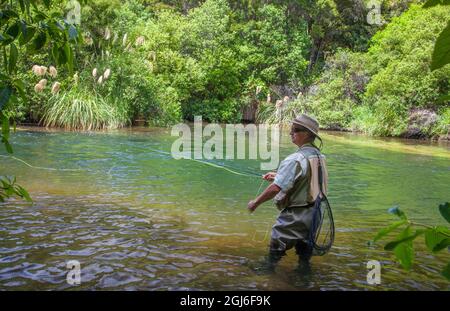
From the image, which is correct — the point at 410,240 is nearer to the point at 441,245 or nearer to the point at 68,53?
the point at 441,245

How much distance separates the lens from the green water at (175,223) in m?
4.34

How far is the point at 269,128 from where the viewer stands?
26156 mm

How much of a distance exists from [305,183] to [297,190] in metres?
0.09

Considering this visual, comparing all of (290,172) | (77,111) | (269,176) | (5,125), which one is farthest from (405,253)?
(77,111)

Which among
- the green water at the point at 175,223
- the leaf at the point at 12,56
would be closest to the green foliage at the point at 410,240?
the leaf at the point at 12,56

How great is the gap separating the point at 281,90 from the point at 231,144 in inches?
554

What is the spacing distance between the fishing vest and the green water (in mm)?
655

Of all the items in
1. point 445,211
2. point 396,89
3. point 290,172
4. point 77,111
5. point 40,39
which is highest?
point 396,89

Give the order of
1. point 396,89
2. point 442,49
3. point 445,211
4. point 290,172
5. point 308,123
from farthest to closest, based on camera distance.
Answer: point 396,89 → point 308,123 → point 290,172 → point 445,211 → point 442,49

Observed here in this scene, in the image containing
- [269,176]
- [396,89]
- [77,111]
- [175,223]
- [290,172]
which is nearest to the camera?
[290,172]

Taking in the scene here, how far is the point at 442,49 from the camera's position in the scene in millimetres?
1235

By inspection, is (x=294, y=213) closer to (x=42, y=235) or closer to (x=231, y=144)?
(x=42, y=235)

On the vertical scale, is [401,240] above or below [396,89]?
below
